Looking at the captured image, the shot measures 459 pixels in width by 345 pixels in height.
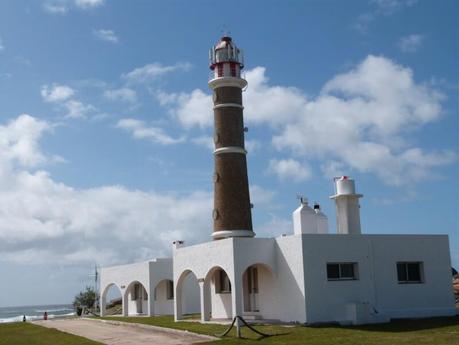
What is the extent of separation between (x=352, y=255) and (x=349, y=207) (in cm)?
262

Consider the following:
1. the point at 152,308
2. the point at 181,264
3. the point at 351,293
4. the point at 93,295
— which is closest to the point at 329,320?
the point at 351,293

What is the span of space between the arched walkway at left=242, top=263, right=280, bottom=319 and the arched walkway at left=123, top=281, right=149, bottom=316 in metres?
10.7

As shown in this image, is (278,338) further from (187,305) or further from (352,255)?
(187,305)

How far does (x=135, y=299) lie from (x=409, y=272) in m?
17.6

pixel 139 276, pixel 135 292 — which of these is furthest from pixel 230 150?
pixel 135 292

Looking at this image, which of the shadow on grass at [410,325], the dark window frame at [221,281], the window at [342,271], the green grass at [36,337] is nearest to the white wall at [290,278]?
the window at [342,271]

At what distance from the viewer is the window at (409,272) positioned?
24.8 m

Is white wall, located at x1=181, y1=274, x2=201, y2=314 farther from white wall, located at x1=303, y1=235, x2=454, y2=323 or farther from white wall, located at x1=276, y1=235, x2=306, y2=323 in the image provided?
white wall, located at x1=303, y1=235, x2=454, y2=323

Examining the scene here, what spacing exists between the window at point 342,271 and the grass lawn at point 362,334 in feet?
7.56

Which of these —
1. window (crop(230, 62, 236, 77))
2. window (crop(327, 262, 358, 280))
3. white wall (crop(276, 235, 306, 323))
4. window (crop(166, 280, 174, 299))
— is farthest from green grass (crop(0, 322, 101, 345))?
window (crop(230, 62, 236, 77))

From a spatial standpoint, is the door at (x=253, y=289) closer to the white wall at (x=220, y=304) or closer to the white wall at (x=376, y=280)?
the white wall at (x=220, y=304)

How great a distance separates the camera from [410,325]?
21.5 meters

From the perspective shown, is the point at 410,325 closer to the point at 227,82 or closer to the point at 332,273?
the point at 332,273

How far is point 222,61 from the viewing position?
29.0 meters
